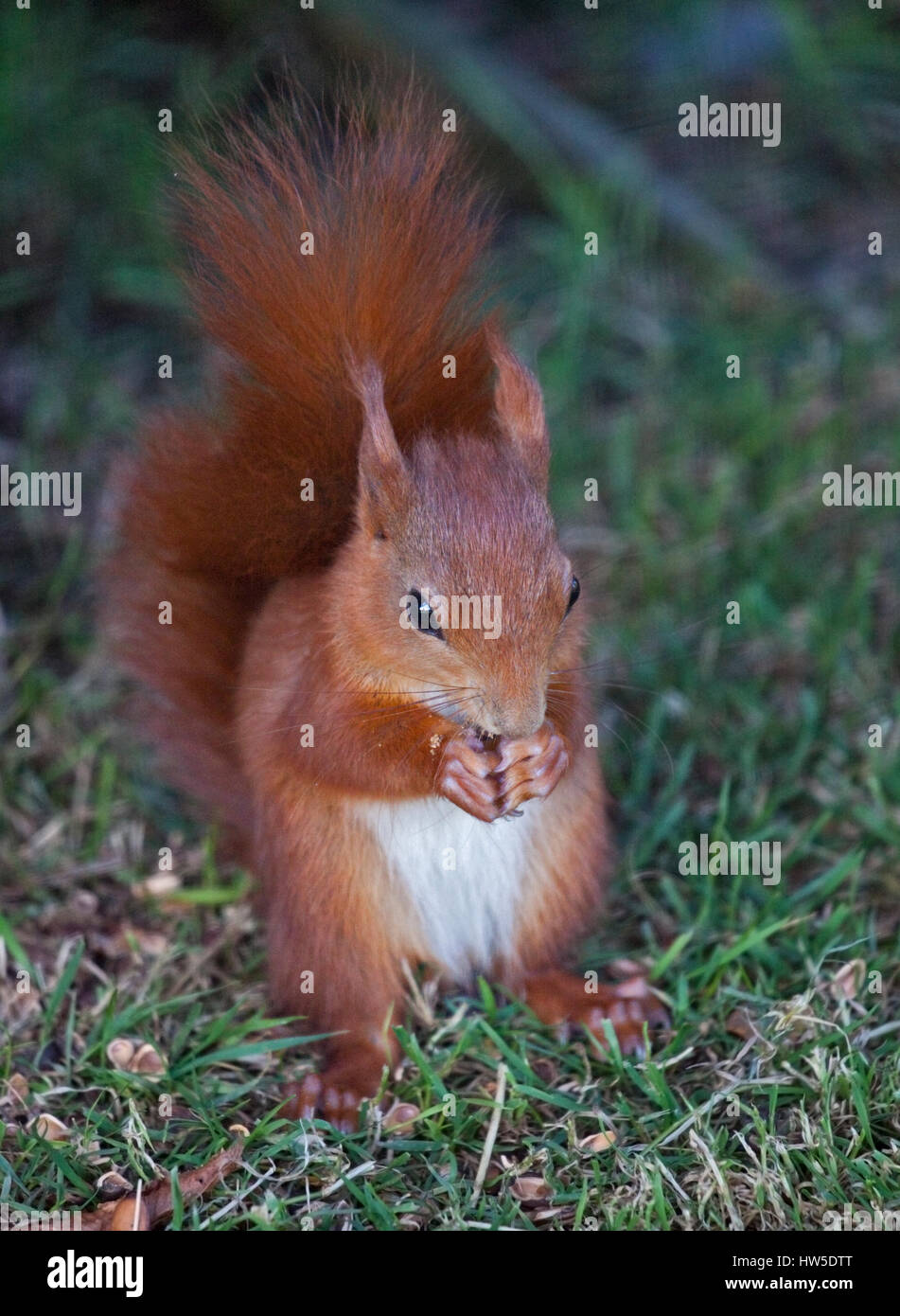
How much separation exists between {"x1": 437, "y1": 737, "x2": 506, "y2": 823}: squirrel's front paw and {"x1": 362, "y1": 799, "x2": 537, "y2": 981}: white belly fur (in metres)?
0.15

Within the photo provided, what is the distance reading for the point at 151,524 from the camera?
9.02 ft

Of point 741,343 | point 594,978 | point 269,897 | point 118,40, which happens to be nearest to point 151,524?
point 269,897

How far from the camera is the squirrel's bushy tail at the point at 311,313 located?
7.69 ft

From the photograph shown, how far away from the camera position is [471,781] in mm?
2258

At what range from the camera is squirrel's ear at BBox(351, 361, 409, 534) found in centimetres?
224

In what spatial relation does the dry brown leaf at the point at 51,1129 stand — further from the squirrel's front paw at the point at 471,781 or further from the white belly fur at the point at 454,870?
the squirrel's front paw at the point at 471,781

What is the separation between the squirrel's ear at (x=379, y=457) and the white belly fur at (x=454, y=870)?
476mm

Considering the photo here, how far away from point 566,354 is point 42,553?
4.79 feet

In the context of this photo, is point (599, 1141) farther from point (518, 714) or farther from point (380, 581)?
point (380, 581)

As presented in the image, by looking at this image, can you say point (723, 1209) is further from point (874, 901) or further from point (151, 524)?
point (151, 524)

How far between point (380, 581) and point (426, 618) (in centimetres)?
13

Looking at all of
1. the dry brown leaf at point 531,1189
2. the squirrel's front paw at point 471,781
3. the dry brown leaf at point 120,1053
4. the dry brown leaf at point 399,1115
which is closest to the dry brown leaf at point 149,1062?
the dry brown leaf at point 120,1053

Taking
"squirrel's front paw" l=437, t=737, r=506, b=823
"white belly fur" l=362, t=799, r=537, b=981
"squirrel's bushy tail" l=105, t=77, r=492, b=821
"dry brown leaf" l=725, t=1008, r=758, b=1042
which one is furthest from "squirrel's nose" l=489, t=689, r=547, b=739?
"dry brown leaf" l=725, t=1008, r=758, b=1042

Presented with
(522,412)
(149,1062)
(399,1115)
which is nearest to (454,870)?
(399,1115)
